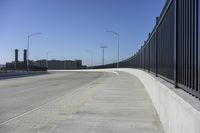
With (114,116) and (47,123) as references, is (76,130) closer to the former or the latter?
(47,123)

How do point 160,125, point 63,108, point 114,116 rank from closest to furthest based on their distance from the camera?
point 160,125
point 114,116
point 63,108

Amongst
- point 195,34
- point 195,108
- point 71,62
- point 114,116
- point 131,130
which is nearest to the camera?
point 195,108

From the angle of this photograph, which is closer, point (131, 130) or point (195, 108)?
point (195, 108)

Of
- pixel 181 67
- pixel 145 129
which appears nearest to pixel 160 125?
pixel 145 129

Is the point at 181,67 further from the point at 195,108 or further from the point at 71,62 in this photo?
the point at 71,62

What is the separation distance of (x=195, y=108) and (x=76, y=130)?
456 cm

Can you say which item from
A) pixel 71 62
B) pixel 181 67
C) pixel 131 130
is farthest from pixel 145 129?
pixel 71 62

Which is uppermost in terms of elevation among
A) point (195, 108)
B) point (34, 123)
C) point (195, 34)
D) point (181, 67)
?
point (195, 34)

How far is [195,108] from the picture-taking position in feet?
13.9

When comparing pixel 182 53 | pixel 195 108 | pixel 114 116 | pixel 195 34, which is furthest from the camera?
pixel 114 116

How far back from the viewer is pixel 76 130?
8.38 meters

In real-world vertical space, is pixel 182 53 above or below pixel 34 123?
above

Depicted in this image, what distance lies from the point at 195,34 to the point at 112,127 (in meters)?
4.30

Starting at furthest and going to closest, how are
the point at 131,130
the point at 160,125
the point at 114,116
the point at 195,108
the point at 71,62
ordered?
1. the point at 71,62
2. the point at 114,116
3. the point at 160,125
4. the point at 131,130
5. the point at 195,108
